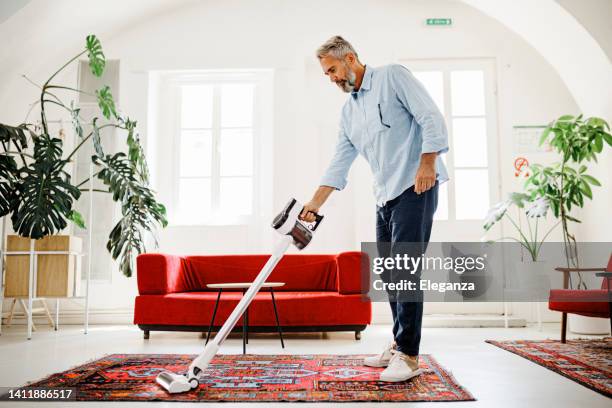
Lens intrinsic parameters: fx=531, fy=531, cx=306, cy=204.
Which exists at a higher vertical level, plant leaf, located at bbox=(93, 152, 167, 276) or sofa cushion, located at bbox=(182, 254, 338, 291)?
plant leaf, located at bbox=(93, 152, 167, 276)

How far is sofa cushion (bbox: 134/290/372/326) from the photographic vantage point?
11.9ft

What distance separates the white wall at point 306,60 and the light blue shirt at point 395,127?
2.88m

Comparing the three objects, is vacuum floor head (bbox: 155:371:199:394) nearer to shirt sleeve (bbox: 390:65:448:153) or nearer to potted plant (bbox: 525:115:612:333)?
shirt sleeve (bbox: 390:65:448:153)

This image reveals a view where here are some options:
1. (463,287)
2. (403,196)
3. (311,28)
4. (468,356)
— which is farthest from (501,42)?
(403,196)

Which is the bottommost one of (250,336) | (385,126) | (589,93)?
(250,336)

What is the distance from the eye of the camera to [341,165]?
228 centimetres

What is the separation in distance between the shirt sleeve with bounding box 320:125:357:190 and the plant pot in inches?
104

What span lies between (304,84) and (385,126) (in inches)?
128

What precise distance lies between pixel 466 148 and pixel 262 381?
3755 millimetres

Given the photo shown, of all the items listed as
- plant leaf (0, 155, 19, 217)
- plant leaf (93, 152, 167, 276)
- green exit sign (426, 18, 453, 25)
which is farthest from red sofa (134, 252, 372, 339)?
green exit sign (426, 18, 453, 25)

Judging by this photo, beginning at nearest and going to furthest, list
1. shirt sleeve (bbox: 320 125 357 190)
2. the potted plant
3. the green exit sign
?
shirt sleeve (bbox: 320 125 357 190)
the potted plant
the green exit sign

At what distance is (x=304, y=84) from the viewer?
17.0 ft

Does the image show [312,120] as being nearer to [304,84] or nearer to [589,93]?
[304,84]

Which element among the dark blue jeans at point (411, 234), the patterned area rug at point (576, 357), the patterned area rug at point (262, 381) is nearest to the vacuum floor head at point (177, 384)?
the patterned area rug at point (262, 381)
